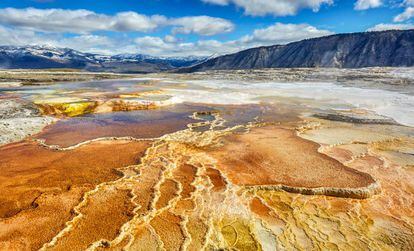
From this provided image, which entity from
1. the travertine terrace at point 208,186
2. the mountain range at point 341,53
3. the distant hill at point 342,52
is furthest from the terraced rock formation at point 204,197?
the distant hill at point 342,52

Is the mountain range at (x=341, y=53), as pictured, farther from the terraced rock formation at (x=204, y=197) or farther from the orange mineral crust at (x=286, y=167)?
the terraced rock formation at (x=204, y=197)

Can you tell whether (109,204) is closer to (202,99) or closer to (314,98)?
(202,99)

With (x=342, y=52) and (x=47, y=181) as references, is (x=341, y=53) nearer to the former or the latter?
(x=342, y=52)

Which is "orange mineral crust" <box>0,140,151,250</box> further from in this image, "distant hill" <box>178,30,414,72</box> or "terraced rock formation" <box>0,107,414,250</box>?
"distant hill" <box>178,30,414,72</box>

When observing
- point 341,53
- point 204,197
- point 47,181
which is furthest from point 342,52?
point 47,181

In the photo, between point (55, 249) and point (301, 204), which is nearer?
point (55, 249)

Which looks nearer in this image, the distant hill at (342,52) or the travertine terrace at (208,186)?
the travertine terrace at (208,186)

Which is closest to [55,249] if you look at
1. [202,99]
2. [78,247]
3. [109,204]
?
[78,247]
